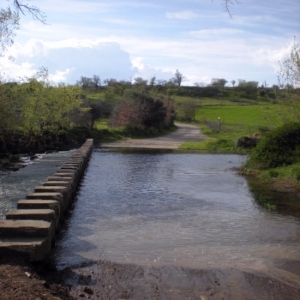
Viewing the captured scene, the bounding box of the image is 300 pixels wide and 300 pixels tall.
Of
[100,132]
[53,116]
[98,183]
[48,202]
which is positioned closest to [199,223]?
[48,202]

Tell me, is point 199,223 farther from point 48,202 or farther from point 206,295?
point 206,295

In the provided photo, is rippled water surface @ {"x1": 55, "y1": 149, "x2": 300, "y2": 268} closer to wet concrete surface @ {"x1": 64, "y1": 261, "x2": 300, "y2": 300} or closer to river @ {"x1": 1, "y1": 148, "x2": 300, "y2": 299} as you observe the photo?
river @ {"x1": 1, "y1": 148, "x2": 300, "y2": 299}

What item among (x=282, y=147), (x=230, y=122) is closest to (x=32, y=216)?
(x=282, y=147)

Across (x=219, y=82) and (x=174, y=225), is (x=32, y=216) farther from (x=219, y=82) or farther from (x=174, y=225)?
(x=219, y=82)

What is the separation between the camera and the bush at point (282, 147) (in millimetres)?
17844

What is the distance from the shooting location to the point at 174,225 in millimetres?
9922

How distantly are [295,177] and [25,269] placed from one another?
11712mm

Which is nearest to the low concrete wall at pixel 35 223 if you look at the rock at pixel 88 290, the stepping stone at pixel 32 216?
the stepping stone at pixel 32 216

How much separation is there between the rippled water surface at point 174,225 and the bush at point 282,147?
1.66 m

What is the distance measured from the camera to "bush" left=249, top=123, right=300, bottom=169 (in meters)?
17.8

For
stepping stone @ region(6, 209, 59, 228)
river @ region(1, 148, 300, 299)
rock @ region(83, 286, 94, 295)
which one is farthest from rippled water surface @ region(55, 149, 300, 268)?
rock @ region(83, 286, 94, 295)

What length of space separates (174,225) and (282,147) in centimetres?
963

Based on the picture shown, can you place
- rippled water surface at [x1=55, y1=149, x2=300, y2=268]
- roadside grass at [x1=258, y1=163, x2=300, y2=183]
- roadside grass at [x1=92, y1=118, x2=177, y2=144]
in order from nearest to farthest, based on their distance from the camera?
1. rippled water surface at [x1=55, y1=149, x2=300, y2=268]
2. roadside grass at [x1=258, y1=163, x2=300, y2=183]
3. roadside grass at [x1=92, y1=118, x2=177, y2=144]

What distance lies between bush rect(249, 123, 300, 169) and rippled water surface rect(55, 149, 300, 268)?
1.66m
